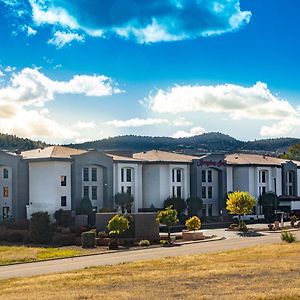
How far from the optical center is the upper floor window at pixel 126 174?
83750 millimetres

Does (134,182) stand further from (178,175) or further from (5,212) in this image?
(5,212)

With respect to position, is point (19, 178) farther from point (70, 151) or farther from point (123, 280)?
point (123, 280)

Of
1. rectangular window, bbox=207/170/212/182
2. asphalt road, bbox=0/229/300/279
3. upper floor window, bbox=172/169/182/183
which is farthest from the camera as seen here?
rectangular window, bbox=207/170/212/182

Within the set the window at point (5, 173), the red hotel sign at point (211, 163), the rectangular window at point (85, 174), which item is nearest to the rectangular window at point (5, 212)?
the window at point (5, 173)

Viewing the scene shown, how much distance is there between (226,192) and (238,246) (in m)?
42.0

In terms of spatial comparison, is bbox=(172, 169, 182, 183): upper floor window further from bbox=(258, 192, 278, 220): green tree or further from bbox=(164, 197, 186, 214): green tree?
bbox=(258, 192, 278, 220): green tree

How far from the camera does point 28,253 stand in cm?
4853

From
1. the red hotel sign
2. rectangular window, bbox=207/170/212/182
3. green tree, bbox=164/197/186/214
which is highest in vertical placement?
the red hotel sign

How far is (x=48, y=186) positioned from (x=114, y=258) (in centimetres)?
3438

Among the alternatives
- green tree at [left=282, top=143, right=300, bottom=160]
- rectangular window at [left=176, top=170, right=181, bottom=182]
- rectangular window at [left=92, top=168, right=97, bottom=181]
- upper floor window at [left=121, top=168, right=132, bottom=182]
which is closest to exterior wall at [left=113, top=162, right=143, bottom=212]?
upper floor window at [left=121, top=168, right=132, bottom=182]

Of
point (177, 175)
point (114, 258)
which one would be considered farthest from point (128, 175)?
point (114, 258)

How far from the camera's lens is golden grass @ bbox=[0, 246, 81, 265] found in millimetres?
43900

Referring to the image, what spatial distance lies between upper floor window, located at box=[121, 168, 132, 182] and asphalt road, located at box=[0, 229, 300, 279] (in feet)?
93.6

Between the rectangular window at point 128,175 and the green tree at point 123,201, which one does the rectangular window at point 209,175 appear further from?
the green tree at point 123,201
